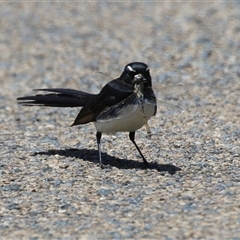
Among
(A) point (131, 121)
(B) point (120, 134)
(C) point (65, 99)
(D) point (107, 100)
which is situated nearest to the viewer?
(A) point (131, 121)

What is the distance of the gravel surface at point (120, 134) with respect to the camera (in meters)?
5.82

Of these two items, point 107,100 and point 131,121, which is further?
point 107,100

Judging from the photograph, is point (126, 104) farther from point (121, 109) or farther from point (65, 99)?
point (65, 99)

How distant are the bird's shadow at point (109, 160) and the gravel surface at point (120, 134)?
0.01 m

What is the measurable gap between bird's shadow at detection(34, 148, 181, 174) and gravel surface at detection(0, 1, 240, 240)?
0.01m

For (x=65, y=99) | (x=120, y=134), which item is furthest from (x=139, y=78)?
(x=120, y=134)

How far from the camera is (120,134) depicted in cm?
862

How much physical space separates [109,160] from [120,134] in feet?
3.27

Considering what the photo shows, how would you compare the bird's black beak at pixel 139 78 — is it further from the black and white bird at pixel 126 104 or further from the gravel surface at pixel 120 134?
the gravel surface at pixel 120 134

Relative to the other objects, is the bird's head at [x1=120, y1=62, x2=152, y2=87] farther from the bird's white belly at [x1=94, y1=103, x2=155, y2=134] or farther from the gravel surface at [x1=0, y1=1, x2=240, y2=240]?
the gravel surface at [x1=0, y1=1, x2=240, y2=240]

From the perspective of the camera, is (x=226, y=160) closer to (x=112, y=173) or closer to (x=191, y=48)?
(x=112, y=173)

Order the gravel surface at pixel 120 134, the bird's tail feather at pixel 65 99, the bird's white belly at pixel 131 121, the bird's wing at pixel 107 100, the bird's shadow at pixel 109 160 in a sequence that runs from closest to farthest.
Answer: the gravel surface at pixel 120 134, the bird's white belly at pixel 131 121, the bird's wing at pixel 107 100, the bird's shadow at pixel 109 160, the bird's tail feather at pixel 65 99

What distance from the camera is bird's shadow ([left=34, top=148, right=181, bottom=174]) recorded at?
735 cm

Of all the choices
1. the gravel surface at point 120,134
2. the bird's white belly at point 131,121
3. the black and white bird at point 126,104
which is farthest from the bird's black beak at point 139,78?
the gravel surface at point 120,134
